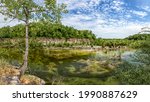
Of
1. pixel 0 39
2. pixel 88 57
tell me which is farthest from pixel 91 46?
pixel 0 39

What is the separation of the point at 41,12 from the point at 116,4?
4.57 ft

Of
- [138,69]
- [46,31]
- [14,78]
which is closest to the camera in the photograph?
[138,69]

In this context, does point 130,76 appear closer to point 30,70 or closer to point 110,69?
point 110,69

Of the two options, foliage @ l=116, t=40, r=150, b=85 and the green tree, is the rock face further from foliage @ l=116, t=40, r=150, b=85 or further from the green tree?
foliage @ l=116, t=40, r=150, b=85

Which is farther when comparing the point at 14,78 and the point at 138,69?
the point at 14,78

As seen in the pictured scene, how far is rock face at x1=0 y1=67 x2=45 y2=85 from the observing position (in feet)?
22.7

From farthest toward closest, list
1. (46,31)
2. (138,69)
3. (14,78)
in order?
(46,31)
(14,78)
(138,69)

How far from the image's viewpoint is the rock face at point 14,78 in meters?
6.91

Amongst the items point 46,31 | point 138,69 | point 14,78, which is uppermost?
point 46,31

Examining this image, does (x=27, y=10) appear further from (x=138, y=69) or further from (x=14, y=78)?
(x=138, y=69)

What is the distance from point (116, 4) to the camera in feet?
25.0

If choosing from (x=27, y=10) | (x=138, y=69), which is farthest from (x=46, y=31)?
(x=138, y=69)

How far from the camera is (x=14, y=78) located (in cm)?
705

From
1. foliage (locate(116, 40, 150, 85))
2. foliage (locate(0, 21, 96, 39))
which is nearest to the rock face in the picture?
foliage (locate(0, 21, 96, 39))
